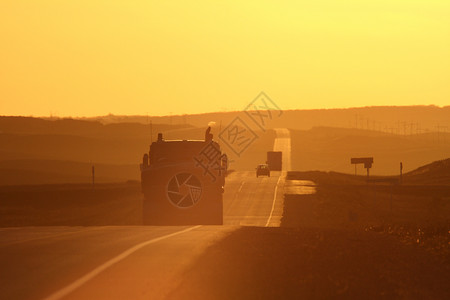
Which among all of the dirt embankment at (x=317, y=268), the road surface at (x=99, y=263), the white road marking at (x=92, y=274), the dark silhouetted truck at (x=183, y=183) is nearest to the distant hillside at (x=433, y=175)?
A: the dark silhouetted truck at (x=183, y=183)

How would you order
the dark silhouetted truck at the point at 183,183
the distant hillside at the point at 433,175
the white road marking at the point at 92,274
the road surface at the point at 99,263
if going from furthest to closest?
1. the distant hillside at the point at 433,175
2. the dark silhouetted truck at the point at 183,183
3. the road surface at the point at 99,263
4. the white road marking at the point at 92,274

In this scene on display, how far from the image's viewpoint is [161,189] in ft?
87.8

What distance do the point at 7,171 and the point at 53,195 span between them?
221 ft

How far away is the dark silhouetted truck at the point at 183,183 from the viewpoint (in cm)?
2652

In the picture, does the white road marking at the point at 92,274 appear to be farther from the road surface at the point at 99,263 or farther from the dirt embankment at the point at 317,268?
the dirt embankment at the point at 317,268

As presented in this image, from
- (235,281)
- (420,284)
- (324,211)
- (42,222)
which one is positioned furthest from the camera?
(324,211)

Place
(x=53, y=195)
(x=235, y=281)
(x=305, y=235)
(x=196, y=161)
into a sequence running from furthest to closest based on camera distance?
1. (x=53, y=195)
2. (x=196, y=161)
3. (x=305, y=235)
4. (x=235, y=281)

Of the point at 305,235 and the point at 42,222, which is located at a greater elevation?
the point at 305,235

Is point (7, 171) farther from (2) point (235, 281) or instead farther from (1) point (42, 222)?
(2) point (235, 281)

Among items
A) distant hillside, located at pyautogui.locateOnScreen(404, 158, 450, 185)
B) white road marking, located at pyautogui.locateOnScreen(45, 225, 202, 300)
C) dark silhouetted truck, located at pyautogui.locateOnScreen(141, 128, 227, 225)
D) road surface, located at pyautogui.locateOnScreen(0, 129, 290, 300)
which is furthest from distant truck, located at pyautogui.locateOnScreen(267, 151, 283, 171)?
white road marking, located at pyautogui.locateOnScreen(45, 225, 202, 300)

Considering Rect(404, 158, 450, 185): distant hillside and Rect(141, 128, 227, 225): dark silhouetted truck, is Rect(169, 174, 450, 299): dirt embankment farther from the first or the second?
Rect(404, 158, 450, 185): distant hillside

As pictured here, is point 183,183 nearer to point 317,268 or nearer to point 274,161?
point 317,268

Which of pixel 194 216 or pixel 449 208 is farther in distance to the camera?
pixel 449 208

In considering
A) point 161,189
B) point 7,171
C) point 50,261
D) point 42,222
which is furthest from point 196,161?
point 7,171
